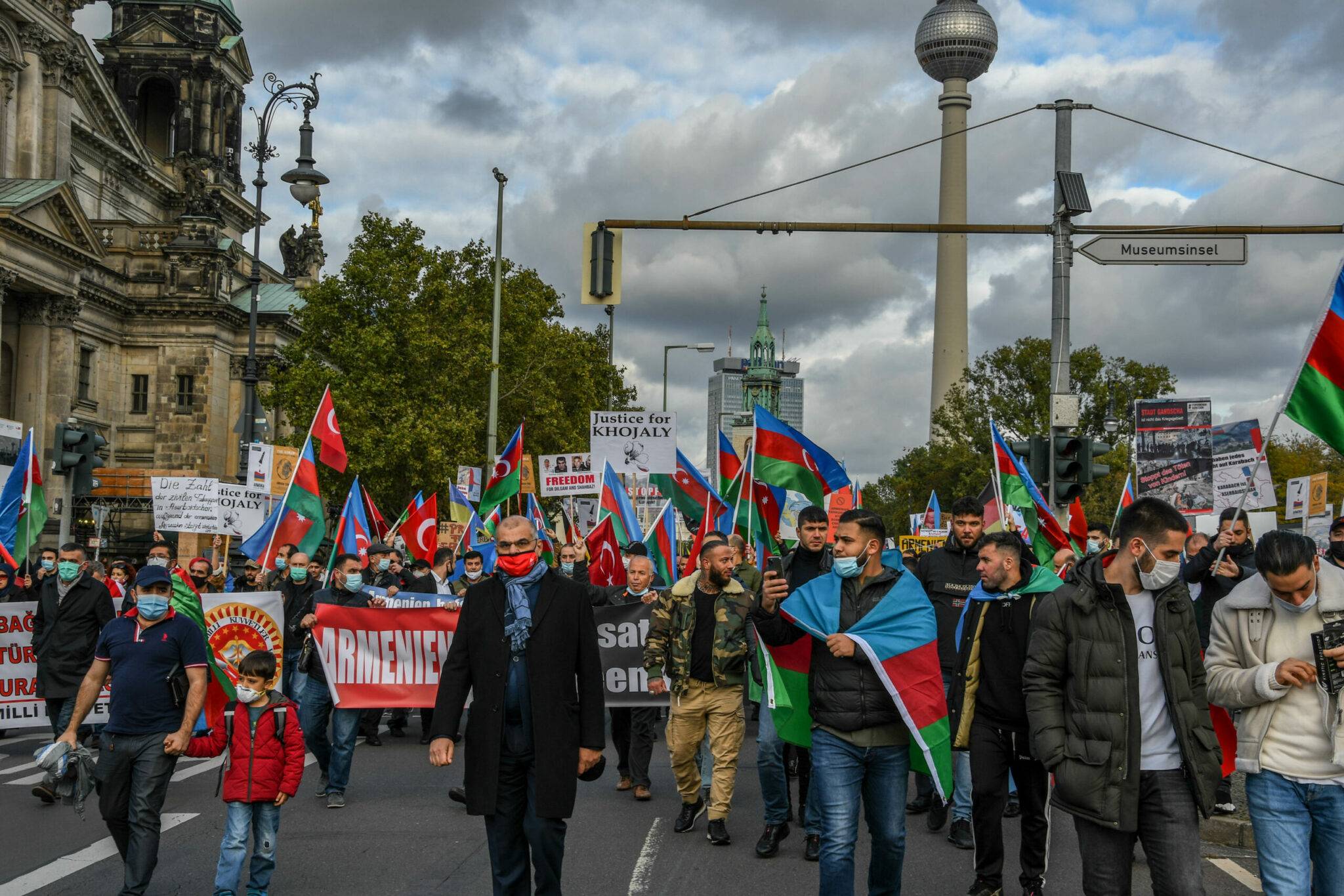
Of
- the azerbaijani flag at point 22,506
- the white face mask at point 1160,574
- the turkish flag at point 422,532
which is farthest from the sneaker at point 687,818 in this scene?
the turkish flag at point 422,532

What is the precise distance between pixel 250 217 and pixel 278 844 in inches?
2472

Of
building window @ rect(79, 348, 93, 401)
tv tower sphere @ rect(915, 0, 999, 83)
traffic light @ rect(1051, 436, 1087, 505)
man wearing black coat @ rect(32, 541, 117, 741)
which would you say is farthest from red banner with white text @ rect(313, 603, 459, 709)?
tv tower sphere @ rect(915, 0, 999, 83)

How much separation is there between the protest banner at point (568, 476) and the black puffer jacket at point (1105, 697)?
18.2 meters

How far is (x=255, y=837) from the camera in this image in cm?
714

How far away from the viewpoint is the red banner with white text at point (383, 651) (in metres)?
10.9

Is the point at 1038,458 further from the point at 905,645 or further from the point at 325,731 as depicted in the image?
the point at 905,645

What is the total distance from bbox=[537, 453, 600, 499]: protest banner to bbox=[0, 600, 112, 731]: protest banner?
37.9 ft

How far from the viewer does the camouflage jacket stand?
874 cm

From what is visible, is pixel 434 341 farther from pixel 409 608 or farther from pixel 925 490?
pixel 925 490

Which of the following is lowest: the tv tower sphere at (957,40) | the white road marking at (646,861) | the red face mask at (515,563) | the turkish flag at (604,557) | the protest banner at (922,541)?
the white road marking at (646,861)

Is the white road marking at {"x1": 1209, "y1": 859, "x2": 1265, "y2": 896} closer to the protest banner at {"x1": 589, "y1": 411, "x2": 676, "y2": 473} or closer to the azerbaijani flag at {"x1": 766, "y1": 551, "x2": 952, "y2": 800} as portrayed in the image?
the azerbaijani flag at {"x1": 766, "y1": 551, "x2": 952, "y2": 800}

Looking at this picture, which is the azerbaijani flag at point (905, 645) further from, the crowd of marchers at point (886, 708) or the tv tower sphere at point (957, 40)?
the tv tower sphere at point (957, 40)

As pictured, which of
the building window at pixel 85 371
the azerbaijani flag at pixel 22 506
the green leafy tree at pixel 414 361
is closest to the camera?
the azerbaijani flag at pixel 22 506

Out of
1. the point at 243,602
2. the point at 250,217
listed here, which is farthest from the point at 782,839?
the point at 250,217
